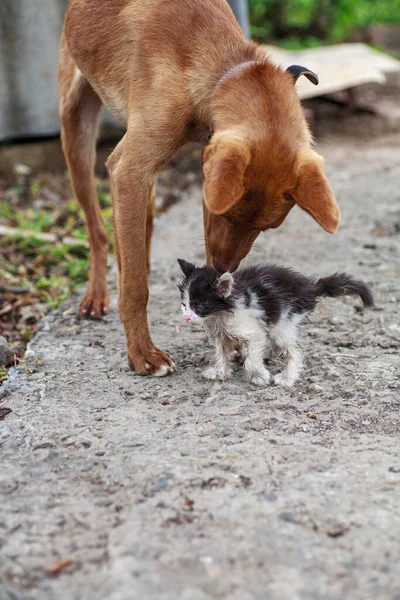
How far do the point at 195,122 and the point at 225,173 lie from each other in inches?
35.6

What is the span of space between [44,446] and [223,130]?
1668mm

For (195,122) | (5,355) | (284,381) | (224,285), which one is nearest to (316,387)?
(284,381)

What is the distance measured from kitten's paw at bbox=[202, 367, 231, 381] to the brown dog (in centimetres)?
24

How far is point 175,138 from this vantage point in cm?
400

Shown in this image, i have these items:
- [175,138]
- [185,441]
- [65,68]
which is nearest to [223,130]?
[175,138]

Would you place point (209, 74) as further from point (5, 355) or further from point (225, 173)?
point (5, 355)

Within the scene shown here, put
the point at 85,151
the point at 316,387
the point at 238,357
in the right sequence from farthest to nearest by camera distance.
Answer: the point at 85,151 → the point at 238,357 → the point at 316,387

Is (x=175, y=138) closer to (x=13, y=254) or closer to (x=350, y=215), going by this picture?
(x=13, y=254)

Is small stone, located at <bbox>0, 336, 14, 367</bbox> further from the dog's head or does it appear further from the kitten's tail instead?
the kitten's tail

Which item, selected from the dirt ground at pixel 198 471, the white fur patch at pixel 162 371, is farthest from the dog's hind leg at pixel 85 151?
the white fur patch at pixel 162 371

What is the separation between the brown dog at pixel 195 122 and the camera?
3.44 m

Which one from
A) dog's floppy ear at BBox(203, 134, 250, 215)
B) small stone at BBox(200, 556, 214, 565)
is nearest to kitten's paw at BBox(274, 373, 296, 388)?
dog's floppy ear at BBox(203, 134, 250, 215)

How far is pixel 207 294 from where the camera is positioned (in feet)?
12.7

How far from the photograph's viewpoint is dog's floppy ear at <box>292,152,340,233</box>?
133 inches
